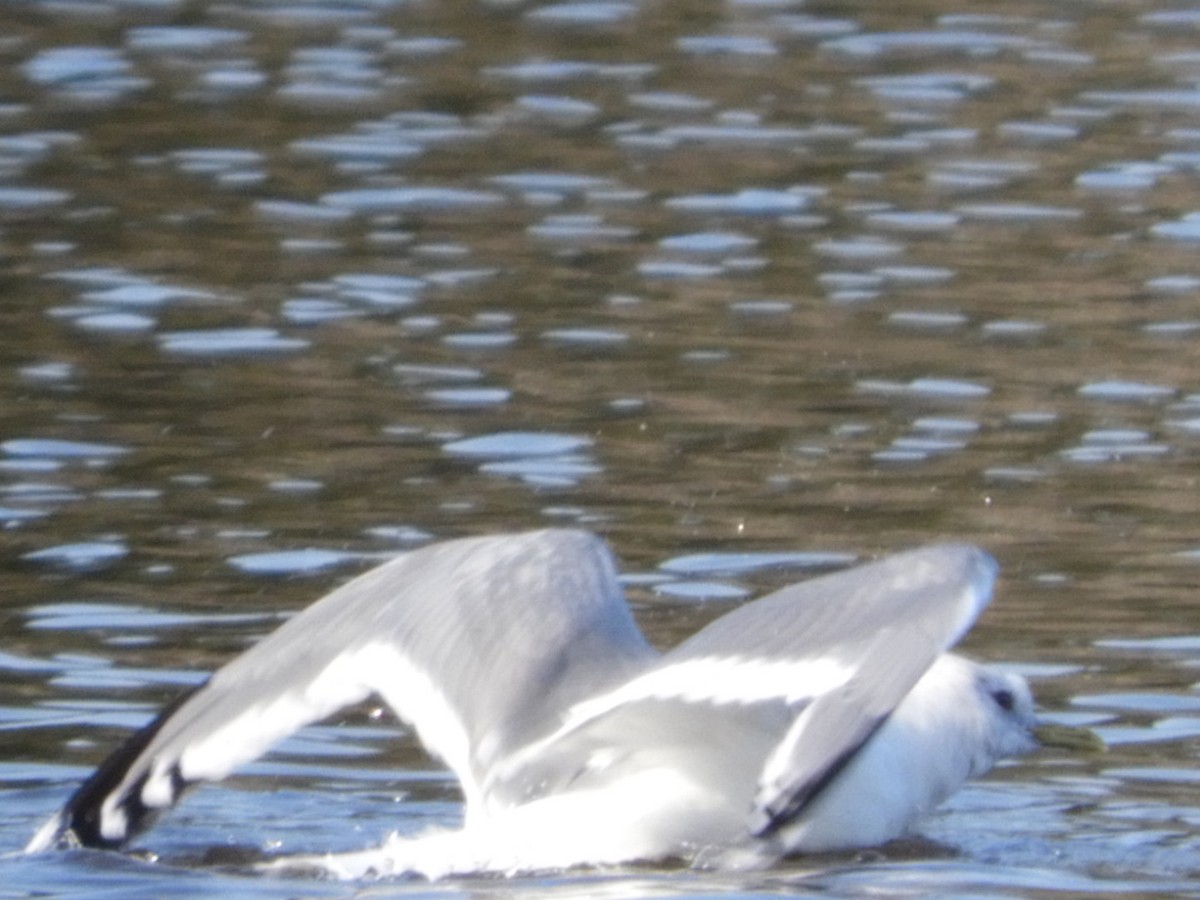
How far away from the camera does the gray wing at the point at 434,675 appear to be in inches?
261

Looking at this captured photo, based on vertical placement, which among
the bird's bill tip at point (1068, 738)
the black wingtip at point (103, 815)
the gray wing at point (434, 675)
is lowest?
the bird's bill tip at point (1068, 738)

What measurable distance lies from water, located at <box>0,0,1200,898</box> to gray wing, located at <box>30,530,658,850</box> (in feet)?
0.62

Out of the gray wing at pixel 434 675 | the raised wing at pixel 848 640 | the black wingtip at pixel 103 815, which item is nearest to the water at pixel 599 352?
the black wingtip at pixel 103 815

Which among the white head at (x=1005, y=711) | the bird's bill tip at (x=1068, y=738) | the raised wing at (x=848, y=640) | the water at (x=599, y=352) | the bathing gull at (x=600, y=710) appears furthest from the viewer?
the water at (x=599, y=352)

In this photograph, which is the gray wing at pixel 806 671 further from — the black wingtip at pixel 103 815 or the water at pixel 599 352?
the black wingtip at pixel 103 815

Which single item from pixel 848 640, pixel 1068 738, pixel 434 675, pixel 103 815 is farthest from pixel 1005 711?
pixel 103 815

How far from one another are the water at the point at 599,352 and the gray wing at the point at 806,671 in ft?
0.90

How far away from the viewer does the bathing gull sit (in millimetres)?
6184

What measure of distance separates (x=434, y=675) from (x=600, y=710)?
434 millimetres

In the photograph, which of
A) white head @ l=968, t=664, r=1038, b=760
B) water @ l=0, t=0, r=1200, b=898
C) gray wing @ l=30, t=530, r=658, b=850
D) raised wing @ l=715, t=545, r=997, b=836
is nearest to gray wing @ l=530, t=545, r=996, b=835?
raised wing @ l=715, t=545, r=997, b=836

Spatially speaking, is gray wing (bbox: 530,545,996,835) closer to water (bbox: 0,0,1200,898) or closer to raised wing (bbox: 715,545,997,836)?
raised wing (bbox: 715,545,997,836)

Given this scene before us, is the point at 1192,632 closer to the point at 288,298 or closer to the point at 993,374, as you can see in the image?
the point at 993,374

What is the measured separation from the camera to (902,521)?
A: 365 inches

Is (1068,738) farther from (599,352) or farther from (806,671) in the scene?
(599,352)
